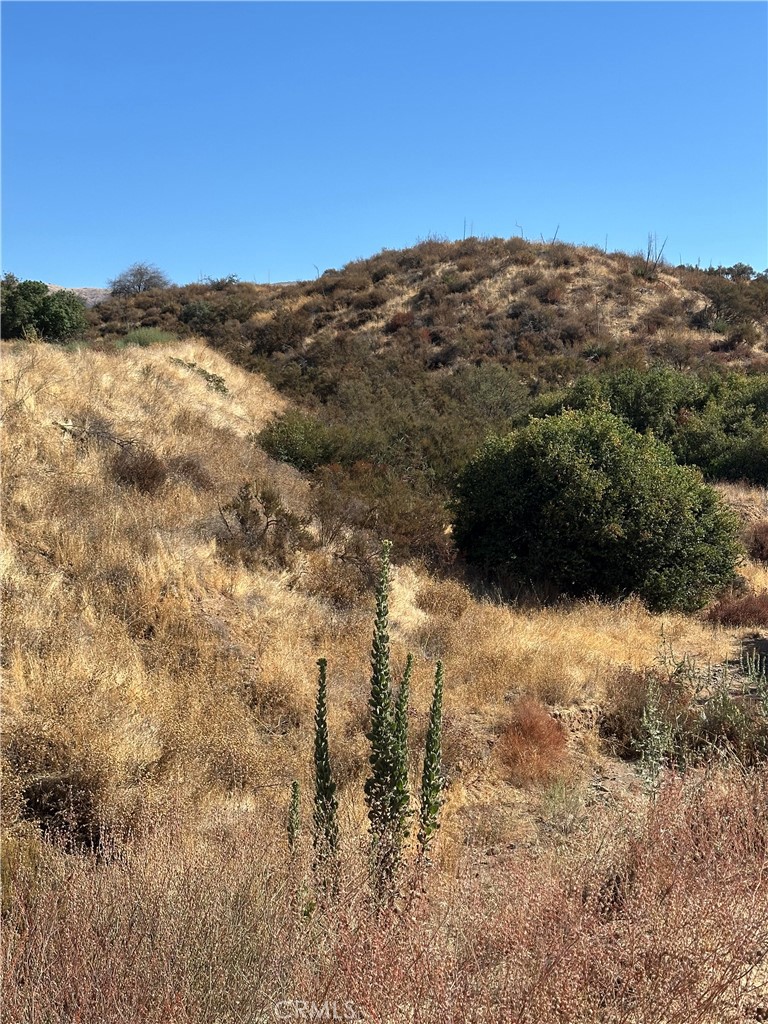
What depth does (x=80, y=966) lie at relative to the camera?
2311 mm

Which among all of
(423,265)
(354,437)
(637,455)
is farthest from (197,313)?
(637,455)

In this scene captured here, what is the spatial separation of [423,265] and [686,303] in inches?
502

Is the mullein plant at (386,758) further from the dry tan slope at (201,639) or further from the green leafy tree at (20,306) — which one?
the green leafy tree at (20,306)

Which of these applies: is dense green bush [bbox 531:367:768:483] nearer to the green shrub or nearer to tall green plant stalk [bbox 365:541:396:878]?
the green shrub

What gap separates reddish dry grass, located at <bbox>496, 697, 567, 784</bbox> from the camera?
5293mm

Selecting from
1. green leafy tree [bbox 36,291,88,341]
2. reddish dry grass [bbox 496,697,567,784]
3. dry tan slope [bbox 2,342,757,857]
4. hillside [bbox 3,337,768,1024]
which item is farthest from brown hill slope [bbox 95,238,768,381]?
reddish dry grass [bbox 496,697,567,784]

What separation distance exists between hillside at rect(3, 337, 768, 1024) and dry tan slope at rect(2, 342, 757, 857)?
0.10ft

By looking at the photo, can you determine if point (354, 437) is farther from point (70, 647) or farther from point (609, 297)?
point (609, 297)

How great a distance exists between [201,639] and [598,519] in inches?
233

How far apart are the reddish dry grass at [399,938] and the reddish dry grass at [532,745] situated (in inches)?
81.6

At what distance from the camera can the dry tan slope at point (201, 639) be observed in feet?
15.1

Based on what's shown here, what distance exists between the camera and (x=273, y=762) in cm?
492

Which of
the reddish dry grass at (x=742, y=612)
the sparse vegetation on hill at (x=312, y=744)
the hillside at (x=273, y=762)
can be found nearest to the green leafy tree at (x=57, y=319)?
the sparse vegetation on hill at (x=312, y=744)

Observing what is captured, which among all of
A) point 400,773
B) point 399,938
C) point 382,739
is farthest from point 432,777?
point 399,938
